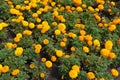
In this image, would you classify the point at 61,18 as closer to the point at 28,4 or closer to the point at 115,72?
the point at 28,4

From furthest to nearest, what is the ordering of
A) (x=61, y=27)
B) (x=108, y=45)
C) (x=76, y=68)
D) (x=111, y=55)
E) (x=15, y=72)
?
(x=61, y=27) → (x=108, y=45) → (x=111, y=55) → (x=76, y=68) → (x=15, y=72)

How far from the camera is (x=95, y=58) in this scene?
5.20m

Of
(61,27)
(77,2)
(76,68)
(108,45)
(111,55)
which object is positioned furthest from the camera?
(77,2)

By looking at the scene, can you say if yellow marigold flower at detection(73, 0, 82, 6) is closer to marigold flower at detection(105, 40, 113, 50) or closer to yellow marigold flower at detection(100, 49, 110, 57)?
marigold flower at detection(105, 40, 113, 50)

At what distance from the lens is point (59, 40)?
5492mm

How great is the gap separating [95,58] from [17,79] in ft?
4.38

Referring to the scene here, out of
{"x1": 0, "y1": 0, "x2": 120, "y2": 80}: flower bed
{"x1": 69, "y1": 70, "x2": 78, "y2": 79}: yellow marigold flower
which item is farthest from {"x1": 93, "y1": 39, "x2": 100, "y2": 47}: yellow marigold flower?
{"x1": 69, "y1": 70, "x2": 78, "y2": 79}: yellow marigold flower

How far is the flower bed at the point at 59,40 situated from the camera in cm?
503

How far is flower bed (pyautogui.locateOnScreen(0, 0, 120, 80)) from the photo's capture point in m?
5.03

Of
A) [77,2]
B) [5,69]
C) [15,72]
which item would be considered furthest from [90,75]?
[77,2]

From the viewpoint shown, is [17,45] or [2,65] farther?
[17,45]

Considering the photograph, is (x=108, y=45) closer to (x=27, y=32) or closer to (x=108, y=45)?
(x=108, y=45)

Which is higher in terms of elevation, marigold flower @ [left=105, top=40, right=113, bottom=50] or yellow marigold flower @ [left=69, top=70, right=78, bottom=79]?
marigold flower @ [left=105, top=40, right=113, bottom=50]

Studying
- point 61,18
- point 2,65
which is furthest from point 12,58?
point 61,18
